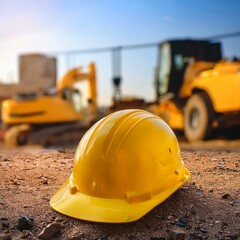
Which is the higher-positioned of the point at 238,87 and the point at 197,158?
the point at 238,87

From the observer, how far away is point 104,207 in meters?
3.21

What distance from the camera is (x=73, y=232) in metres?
3.12

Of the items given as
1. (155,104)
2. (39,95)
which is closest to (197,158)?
(155,104)

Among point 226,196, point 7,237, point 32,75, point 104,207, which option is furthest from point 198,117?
point 32,75

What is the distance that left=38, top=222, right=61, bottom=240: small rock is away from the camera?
10.1 ft

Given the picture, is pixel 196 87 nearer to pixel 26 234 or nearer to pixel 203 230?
pixel 203 230

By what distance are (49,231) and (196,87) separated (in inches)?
305

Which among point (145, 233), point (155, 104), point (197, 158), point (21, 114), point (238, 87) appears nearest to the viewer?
point (145, 233)

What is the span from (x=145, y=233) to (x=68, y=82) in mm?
11467

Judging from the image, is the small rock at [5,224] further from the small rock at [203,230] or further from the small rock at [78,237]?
the small rock at [203,230]

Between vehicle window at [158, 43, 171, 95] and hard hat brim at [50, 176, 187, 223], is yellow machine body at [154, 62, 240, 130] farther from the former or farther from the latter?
hard hat brim at [50, 176, 187, 223]

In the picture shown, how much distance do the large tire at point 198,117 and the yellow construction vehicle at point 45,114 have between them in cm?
448

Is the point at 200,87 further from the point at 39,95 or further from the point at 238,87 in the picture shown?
the point at 39,95

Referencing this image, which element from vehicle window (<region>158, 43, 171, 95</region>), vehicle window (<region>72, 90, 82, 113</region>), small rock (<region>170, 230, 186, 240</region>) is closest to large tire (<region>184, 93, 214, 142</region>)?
vehicle window (<region>158, 43, 171, 95</region>)
